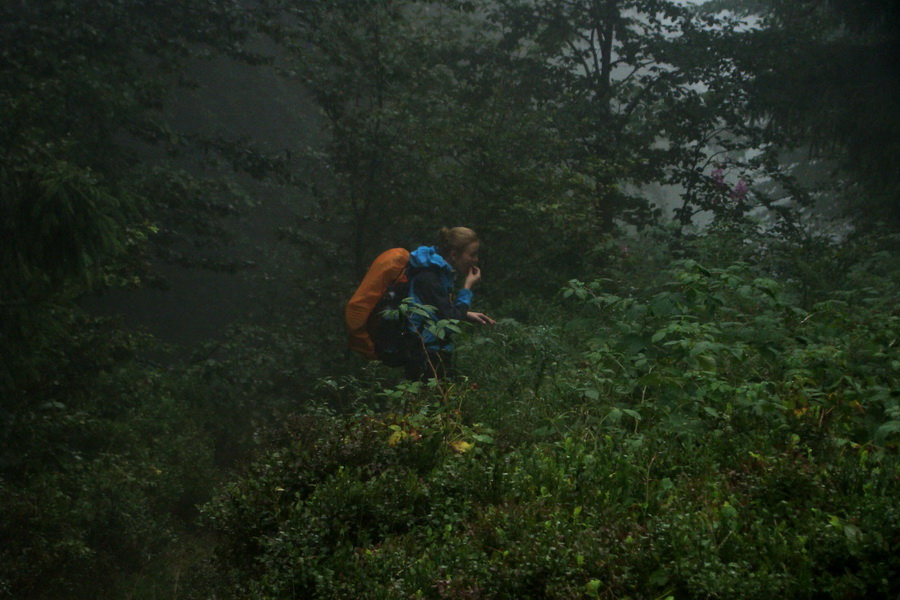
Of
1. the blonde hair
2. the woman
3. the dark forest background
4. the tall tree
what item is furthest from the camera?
the tall tree

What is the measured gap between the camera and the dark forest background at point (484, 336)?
10.4ft

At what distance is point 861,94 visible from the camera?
10945 millimetres

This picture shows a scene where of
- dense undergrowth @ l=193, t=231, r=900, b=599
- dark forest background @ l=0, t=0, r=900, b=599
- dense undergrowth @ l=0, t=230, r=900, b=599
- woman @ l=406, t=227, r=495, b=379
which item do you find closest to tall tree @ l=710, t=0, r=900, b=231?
dark forest background @ l=0, t=0, r=900, b=599

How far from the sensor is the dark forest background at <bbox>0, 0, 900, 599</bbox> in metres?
3.16

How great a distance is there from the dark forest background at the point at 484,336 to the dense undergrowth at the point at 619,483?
2 cm

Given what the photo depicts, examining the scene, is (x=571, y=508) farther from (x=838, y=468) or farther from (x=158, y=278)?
(x=158, y=278)

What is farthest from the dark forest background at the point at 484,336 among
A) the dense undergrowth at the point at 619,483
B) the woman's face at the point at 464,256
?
the woman's face at the point at 464,256

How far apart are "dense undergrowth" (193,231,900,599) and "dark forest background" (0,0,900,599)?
2cm

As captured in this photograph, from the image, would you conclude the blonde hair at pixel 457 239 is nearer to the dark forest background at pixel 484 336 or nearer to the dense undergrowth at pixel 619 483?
the dark forest background at pixel 484 336

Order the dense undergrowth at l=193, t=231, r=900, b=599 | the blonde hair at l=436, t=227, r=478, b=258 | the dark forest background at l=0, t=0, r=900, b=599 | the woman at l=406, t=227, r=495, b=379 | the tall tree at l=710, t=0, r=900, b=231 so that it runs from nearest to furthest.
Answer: the dense undergrowth at l=193, t=231, r=900, b=599, the dark forest background at l=0, t=0, r=900, b=599, the woman at l=406, t=227, r=495, b=379, the blonde hair at l=436, t=227, r=478, b=258, the tall tree at l=710, t=0, r=900, b=231

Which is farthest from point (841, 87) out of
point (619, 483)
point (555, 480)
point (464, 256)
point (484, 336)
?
point (555, 480)

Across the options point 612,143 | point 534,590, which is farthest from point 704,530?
point 612,143

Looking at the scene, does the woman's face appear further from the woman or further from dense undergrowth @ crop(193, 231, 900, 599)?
dense undergrowth @ crop(193, 231, 900, 599)

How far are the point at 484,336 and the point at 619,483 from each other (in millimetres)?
3271
